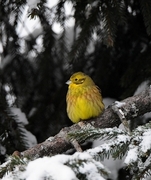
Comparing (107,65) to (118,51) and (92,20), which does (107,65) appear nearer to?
(118,51)

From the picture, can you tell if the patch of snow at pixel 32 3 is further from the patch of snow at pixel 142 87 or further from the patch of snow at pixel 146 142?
the patch of snow at pixel 146 142

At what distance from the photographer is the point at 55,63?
4.19 m

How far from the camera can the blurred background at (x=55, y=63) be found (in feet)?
10.5

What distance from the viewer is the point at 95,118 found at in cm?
313

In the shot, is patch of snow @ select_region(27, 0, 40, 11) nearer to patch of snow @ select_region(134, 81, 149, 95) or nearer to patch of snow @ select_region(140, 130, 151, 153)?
patch of snow @ select_region(134, 81, 149, 95)

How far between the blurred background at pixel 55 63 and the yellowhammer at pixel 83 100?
0.21 m

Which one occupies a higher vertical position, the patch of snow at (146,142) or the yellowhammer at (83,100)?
the patch of snow at (146,142)

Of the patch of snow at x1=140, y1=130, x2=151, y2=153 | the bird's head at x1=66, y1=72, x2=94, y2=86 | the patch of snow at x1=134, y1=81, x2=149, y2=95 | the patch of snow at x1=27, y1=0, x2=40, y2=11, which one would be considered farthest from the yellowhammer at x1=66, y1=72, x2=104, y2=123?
the patch of snow at x1=140, y1=130, x2=151, y2=153

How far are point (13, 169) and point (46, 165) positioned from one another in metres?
0.16

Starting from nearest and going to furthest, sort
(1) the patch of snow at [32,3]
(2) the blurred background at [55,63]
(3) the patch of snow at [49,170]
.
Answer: (3) the patch of snow at [49,170], (1) the patch of snow at [32,3], (2) the blurred background at [55,63]

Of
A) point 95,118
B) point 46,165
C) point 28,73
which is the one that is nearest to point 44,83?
point 28,73

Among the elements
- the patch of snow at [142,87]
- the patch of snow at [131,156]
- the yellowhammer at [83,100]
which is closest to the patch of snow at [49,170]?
the patch of snow at [131,156]

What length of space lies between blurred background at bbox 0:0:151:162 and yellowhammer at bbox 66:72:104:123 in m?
0.21

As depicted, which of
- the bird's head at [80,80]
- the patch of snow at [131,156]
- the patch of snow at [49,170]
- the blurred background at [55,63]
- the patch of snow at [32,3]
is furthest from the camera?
the bird's head at [80,80]
